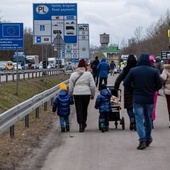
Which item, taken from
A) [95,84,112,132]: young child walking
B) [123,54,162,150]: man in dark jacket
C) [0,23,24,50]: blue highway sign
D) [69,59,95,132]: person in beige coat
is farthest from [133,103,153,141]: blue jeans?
[0,23,24,50]: blue highway sign

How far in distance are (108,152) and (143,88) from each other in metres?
1.40

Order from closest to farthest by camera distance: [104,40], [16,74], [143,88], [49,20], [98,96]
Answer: [143,88] < [98,96] < [16,74] < [49,20] < [104,40]

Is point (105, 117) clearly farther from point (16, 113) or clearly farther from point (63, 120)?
point (16, 113)

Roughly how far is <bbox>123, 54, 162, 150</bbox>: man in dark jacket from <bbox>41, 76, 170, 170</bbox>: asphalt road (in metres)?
0.45

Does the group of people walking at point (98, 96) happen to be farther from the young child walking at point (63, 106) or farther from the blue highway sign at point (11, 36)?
the blue highway sign at point (11, 36)

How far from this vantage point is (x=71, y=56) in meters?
44.8

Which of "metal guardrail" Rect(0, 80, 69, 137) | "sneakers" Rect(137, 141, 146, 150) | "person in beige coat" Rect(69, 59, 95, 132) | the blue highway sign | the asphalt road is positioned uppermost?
the blue highway sign

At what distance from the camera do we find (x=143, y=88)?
1132cm

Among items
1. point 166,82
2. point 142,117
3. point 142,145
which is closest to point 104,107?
point 166,82

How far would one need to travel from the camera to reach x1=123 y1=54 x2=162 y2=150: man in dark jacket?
11.3 meters

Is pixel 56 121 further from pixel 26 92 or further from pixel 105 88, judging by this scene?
pixel 26 92

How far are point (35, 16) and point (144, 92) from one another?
2142 cm

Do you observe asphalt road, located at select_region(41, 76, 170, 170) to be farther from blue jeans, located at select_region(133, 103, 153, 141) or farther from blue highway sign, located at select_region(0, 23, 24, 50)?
blue highway sign, located at select_region(0, 23, 24, 50)

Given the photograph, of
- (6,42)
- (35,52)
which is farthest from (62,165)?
(35,52)
